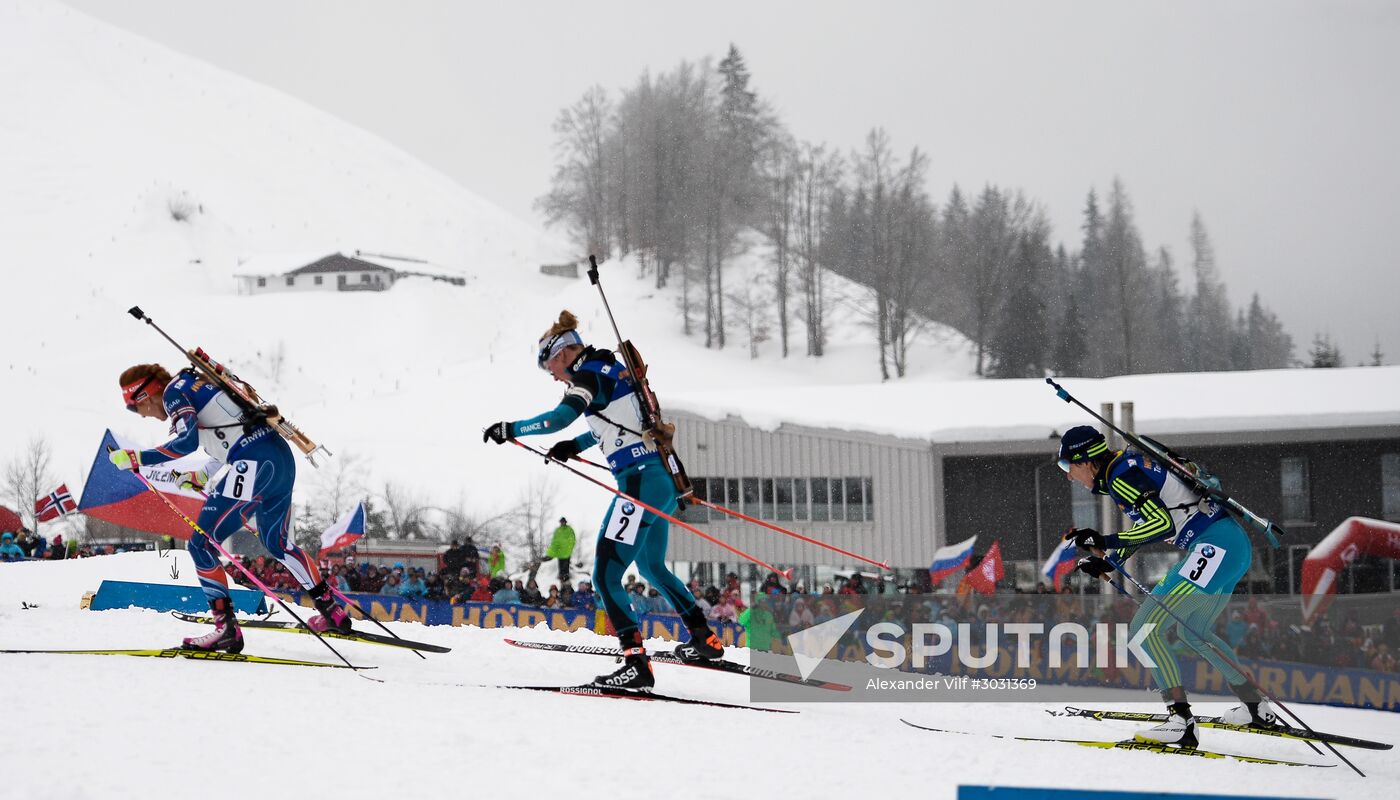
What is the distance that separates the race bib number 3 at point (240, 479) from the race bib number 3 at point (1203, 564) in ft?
18.8

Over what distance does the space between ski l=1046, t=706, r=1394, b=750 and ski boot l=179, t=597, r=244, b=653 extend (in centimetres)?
538

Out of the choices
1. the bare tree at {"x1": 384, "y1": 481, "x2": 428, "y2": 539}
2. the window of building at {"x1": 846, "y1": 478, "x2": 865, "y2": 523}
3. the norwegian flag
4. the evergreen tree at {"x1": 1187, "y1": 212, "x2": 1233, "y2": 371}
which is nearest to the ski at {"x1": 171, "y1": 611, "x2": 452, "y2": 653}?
the norwegian flag


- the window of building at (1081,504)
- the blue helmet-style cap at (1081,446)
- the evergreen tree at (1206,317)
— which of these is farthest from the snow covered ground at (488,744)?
the evergreen tree at (1206,317)

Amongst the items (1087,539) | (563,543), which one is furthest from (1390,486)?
(1087,539)

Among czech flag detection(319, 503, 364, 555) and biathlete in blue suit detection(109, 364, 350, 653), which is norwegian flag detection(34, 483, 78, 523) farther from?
czech flag detection(319, 503, 364, 555)

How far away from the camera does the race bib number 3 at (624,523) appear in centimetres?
756

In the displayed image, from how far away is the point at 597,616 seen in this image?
1304cm

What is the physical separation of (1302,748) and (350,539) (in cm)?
1351

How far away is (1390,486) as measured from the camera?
83.2ft

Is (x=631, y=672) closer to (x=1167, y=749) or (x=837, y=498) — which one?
(x=1167, y=749)

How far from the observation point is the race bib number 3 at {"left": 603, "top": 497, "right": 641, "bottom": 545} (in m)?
7.56

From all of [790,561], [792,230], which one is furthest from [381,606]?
[792,230]

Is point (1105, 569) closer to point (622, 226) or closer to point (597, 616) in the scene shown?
point (597, 616)

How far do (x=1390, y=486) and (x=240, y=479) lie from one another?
24.0m
